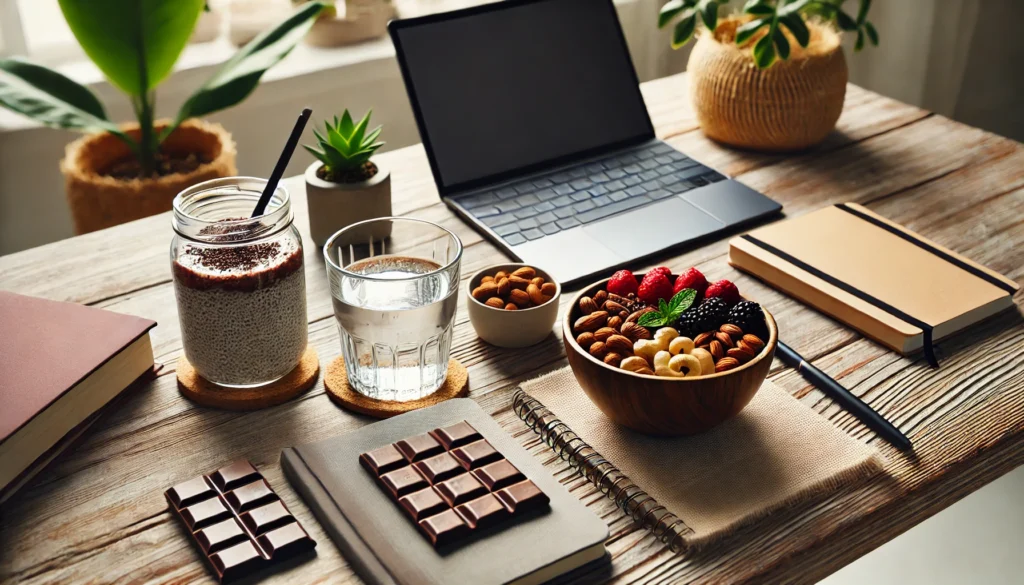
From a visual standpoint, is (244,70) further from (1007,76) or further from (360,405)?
(1007,76)

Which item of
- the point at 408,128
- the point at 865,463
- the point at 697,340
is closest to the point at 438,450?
the point at 697,340

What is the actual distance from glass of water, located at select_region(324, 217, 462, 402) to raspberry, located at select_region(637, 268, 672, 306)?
0.56ft

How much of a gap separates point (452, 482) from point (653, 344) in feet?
0.64

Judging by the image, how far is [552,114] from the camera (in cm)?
130

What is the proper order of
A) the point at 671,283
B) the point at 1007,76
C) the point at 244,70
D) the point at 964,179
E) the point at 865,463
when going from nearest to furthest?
the point at 865,463 < the point at 671,283 < the point at 964,179 < the point at 244,70 < the point at 1007,76

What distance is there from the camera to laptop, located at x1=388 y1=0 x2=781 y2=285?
116 centimetres

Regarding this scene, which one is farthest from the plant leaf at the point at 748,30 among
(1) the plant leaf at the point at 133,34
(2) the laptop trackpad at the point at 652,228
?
(1) the plant leaf at the point at 133,34

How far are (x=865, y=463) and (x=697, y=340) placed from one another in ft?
0.54

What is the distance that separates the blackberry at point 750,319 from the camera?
0.81m

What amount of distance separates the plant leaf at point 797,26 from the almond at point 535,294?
1.83 feet

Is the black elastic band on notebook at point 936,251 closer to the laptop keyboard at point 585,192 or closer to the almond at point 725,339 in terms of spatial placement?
the laptop keyboard at point 585,192

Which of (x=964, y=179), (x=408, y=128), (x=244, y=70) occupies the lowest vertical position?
(x=408, y=128)

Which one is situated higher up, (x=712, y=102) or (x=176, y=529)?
(x=712, y=102)

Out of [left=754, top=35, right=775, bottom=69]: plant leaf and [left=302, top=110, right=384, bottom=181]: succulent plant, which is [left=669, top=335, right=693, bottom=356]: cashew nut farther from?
[left=754, top=35, right=775, bottom=69]: plant leaf
